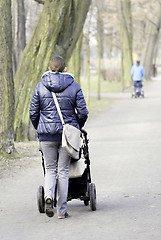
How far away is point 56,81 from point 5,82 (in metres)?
4.63

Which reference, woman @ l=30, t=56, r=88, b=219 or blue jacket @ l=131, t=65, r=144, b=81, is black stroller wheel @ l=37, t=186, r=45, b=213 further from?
blue jacket @ l=131, t=65, r=144, b=81

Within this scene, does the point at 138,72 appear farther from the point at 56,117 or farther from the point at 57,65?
the point at 56,117

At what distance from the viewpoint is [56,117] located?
21.7 feet

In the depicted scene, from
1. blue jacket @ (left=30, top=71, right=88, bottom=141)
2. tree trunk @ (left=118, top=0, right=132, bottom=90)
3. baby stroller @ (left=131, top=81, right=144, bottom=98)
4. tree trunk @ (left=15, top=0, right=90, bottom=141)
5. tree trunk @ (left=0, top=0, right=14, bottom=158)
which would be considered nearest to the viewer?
blue jacket @ (left=30, top=71, right=88, bottom=141)

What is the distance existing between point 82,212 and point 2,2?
17.3ft

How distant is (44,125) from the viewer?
261 inches

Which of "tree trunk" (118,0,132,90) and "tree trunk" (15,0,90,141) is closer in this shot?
"tree trunk" (15,0,90,141)

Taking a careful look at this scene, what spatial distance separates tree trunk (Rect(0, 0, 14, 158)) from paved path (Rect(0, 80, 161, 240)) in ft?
2.40

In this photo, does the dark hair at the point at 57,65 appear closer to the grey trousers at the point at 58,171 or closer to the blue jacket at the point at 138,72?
the grey trousers at the point at 58,171

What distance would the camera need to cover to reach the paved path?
612cm

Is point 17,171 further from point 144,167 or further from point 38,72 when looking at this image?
point 38,72

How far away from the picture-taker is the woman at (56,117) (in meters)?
6.61

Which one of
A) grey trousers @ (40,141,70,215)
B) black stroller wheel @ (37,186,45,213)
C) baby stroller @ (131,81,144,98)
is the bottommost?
baby stroller @ (131,81,144,98)

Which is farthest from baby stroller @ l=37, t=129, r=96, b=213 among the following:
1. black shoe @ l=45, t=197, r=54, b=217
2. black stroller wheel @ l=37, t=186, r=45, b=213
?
black shoe @ l=45, t=197, r=54, b=217
